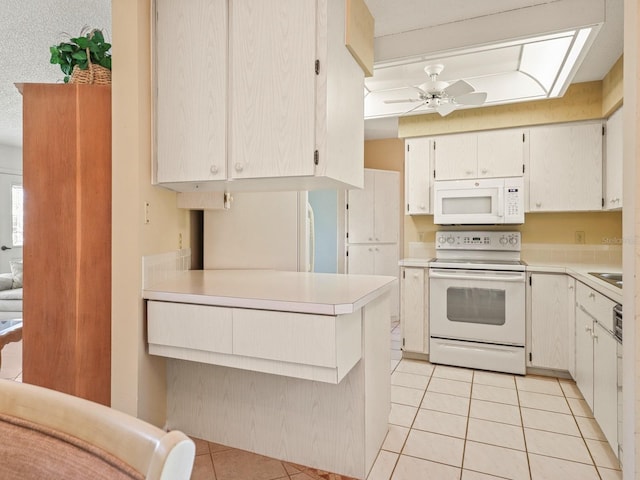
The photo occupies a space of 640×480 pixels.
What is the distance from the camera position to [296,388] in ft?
6.15

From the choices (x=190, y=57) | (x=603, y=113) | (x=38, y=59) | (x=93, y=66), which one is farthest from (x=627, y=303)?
(x=38, y=59)

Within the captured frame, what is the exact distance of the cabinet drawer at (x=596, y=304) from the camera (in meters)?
2.01

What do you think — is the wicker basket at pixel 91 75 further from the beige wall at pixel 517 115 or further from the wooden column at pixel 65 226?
the beige wall at pixel 517 115

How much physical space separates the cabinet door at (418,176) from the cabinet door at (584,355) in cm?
165

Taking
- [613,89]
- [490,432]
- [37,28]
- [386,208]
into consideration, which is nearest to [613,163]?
[613,89]

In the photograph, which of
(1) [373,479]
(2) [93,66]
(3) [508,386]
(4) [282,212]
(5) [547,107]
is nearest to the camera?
(1) [373,479]

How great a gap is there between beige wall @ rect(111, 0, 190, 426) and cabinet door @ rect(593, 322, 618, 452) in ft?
7.61

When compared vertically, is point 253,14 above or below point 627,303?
above

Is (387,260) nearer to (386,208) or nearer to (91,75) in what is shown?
(386,208)

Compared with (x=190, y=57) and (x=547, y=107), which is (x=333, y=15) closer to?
(x=190, y=57)

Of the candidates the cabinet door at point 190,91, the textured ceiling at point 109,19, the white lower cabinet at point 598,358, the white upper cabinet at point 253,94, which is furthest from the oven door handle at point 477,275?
the cabinet door at point 190,91

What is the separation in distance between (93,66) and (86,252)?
916 millimetres

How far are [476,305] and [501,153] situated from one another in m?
1.42

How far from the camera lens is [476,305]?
3.33 meters
